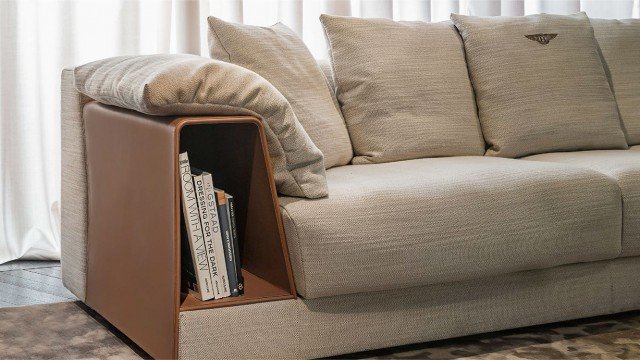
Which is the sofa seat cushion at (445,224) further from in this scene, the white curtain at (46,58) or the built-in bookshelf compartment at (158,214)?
the white curtain at (46,58)

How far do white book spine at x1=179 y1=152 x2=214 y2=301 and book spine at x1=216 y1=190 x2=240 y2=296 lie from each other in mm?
52

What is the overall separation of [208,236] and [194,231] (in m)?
0.04

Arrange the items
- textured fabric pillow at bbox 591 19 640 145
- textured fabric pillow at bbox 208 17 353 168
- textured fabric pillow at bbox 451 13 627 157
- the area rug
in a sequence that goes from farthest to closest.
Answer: textured fabric pillow at bbox 591 19 640 145 < textured fabric pillow at bbox 451 13 627 157 < textured fabric pillow at bbox 208 17 353 168 < the area rug

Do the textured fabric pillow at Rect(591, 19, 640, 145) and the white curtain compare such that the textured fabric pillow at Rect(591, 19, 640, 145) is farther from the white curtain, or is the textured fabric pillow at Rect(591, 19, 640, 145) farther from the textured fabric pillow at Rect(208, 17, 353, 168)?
the white curtain

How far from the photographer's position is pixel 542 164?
8.20 feet

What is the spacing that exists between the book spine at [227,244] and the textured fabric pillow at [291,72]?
0.51m

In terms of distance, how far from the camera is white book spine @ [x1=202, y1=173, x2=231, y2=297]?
2.05 metres

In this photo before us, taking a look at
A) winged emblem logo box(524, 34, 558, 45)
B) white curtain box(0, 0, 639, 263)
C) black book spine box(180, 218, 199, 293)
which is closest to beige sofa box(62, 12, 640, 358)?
black book spine box(180, 218, 199, 293)

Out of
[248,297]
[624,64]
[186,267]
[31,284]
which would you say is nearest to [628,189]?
[624,64]

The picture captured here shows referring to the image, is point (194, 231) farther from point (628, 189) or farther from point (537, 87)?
point (537, 87)

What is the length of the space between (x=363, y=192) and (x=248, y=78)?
37 cm

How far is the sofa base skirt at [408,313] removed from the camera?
2.03 m

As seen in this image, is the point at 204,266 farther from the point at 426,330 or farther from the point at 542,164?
the point at 542,164

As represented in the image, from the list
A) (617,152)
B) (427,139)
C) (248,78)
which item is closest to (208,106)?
(248,78)
